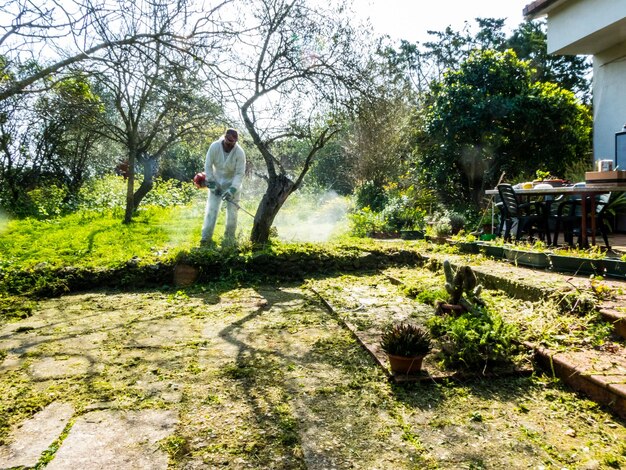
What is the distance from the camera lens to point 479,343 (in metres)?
2.77

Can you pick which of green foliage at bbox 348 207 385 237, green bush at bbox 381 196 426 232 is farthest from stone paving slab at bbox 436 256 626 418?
green bush at bbox 381 196 426 232

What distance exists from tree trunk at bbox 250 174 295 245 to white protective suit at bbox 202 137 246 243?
473mm

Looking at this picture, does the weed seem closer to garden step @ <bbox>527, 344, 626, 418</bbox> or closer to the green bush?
garden step @ <bbox>527, 344, 626, 418</bbox>

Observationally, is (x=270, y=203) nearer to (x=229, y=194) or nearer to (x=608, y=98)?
(x=229, y=194)

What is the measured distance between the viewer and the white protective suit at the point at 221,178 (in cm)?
698

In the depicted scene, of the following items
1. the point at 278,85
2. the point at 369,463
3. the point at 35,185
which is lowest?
the point at 369,463

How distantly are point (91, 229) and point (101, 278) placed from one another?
11.9 ft

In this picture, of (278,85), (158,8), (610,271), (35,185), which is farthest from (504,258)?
(35,185)

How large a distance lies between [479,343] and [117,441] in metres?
2.07

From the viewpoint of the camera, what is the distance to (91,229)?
8.55 meters

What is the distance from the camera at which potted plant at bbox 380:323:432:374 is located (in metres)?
2.65

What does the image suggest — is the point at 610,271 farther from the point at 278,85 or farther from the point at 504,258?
the point at 278,85

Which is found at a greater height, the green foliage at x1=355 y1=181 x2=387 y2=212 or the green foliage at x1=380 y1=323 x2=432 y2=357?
the green foliage at x1=355 y1=181 x2=387 y2=212

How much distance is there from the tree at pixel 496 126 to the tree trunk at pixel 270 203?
17.9ft
